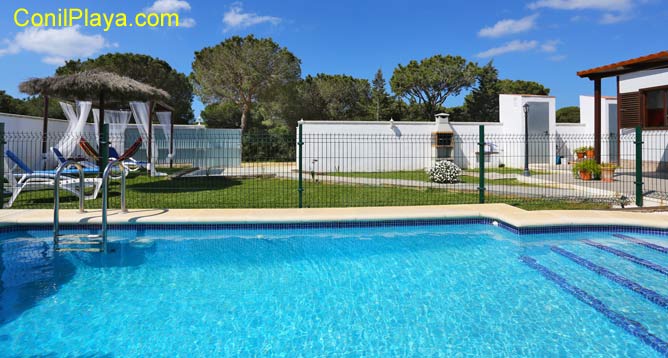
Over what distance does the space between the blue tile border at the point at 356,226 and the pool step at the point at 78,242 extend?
1.81 ft

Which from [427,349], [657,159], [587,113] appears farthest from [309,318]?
[587,113]

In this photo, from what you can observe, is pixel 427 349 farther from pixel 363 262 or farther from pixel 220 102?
pixel 220 102

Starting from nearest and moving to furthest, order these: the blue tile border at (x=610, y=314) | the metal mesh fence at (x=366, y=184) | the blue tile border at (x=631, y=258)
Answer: the blue tile border at (x=610, y=314), the blue tile border at (x=631, y=258), the metal mesh fence at (x=366, y=184)

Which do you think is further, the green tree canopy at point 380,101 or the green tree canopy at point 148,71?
the green tree canopy at point 380,101

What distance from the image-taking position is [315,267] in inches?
201

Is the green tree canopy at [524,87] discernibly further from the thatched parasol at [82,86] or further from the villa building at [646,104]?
the thatched parasol at [82,86]

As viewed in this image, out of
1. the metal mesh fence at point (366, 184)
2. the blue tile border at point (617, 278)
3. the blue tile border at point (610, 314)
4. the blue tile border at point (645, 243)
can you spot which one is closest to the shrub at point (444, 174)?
the metal mesh fence at point (366, 184)

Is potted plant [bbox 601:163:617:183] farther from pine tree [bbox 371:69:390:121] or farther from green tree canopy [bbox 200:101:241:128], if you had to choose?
green tree canopy [bbox 200:101:241:128]

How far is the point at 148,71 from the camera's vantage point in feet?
98.2

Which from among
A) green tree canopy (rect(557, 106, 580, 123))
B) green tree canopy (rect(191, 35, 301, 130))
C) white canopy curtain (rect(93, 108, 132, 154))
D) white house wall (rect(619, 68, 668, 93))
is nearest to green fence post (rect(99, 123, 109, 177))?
white canopy curtain (rect(93, 108, 132, 154))

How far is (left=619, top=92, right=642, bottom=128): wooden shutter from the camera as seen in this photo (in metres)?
15.0

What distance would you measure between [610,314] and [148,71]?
1258 inches

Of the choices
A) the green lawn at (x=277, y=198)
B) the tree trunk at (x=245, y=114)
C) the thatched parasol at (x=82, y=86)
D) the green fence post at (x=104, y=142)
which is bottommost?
the green lawn at (x=277, y=198)

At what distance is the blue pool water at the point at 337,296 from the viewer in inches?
121
